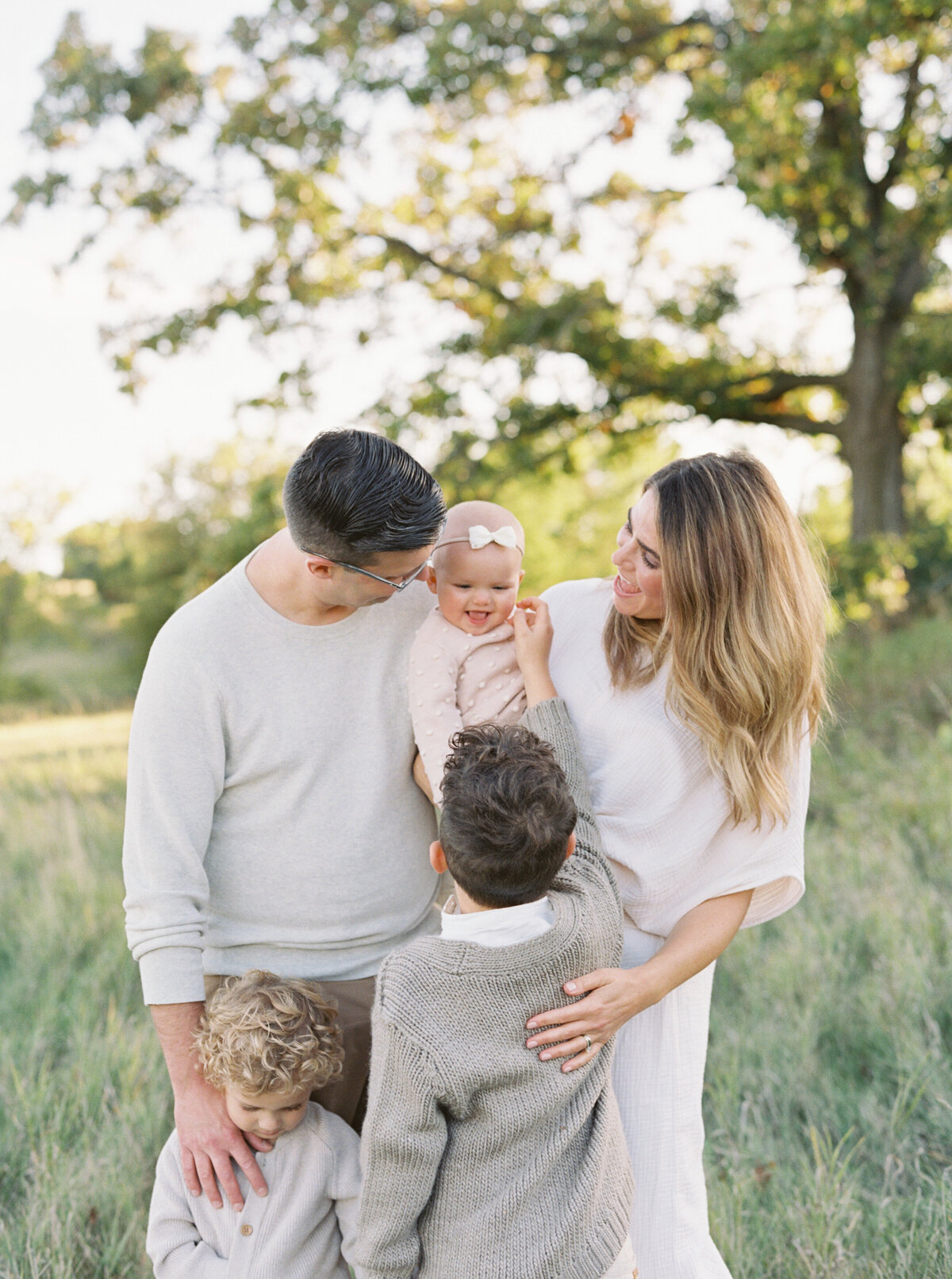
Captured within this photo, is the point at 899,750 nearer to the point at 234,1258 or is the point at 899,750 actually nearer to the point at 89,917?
the point at 89,917

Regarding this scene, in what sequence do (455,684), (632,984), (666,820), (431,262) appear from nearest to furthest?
1. (632,984)
2. (666,820)
3. (455,684)
4. (431,262)

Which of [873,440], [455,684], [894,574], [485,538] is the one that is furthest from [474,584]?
[873,440]

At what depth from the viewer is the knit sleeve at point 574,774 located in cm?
187

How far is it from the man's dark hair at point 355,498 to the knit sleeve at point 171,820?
389 mm

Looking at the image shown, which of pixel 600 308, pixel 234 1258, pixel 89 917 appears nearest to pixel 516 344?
pixel 600 308

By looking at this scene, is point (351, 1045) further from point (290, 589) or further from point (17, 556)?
point (17, 556)

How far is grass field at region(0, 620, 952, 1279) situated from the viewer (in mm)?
2715

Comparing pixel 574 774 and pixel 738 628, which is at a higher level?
pixel 738 628

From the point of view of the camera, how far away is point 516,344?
30.1ft

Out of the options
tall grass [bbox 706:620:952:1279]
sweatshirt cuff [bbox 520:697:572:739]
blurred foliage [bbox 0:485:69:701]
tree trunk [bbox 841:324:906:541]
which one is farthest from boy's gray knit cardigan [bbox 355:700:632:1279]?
blurred foliage [bbox 0:485:69:701]

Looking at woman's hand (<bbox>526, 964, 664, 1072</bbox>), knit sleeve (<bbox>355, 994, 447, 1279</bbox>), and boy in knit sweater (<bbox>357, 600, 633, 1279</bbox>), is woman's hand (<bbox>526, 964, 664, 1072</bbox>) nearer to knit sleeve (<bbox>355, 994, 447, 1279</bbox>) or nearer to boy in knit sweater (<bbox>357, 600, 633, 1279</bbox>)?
boy in knit sweater (<bbox>357, 600, 633, 1279</bbox>)

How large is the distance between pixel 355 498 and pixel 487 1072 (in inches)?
40.7

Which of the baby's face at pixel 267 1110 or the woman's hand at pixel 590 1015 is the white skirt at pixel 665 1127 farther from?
the baby's face at pixel 267 1110

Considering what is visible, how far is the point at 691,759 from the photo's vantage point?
2051 millimetres
